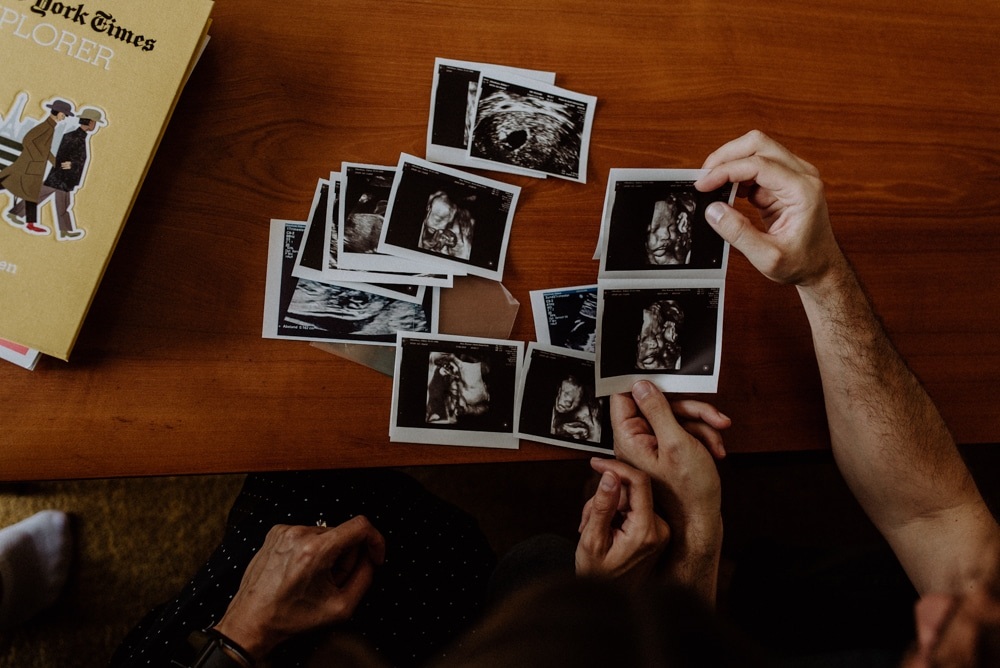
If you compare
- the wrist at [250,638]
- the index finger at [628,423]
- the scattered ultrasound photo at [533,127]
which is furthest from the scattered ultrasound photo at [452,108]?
the wrist at [250,638]

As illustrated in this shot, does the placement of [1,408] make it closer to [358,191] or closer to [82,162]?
[82,162]

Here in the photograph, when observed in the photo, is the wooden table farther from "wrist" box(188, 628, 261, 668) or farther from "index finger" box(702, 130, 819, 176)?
"wrist" box(188, 628, 261, 668)

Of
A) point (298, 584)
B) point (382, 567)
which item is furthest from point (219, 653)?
point (382, 567)

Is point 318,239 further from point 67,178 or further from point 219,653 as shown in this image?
point 219,653

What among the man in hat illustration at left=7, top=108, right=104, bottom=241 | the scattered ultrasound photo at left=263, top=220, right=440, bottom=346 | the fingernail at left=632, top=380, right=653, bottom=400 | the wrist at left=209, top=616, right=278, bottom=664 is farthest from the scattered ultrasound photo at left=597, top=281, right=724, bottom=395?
the man in hat illustration at left=7, top=108, right=104, bottom=241

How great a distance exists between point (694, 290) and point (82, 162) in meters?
0.80

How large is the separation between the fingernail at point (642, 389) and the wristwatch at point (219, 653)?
61cm

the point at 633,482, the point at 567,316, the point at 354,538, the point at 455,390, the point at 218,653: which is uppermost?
the point at 567,316

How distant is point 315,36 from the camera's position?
926 millimetres

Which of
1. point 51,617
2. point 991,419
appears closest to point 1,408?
point 51,617

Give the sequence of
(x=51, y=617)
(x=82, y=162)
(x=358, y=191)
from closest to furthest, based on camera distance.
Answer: (x=82, y=162), (x=358, y=191), (x=51, y=617)

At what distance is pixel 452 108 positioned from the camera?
0.94m

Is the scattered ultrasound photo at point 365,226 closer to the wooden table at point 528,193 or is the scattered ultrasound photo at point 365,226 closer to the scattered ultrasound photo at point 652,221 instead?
the wooden table at point 528,193

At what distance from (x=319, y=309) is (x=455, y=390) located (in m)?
0.21
